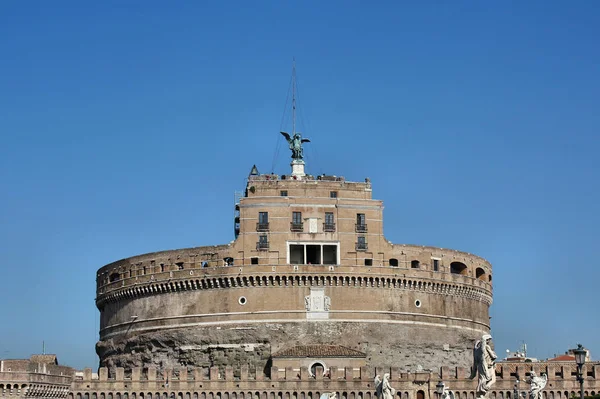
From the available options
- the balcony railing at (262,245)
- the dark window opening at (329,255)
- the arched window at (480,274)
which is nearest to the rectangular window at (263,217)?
the balcony railing at (262,245)

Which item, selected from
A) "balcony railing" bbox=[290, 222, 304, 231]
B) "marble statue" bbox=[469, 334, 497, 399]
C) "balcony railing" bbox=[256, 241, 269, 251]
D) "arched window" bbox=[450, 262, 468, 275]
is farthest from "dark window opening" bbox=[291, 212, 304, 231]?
"marble statue" bbox=[469, 334, 497, 399]

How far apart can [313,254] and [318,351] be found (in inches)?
318

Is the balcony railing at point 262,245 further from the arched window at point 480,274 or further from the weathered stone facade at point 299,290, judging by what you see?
the arched window at point 480,274

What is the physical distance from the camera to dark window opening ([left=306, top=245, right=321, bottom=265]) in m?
79.8

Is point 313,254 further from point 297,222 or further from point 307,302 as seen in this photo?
point 307,302

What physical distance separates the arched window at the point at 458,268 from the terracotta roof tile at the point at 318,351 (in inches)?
488

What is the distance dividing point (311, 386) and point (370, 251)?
1147cm

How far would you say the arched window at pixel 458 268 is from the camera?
8412 centimetres

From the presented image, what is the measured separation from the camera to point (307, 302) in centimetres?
7756

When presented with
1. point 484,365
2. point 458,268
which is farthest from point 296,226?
point 484,365

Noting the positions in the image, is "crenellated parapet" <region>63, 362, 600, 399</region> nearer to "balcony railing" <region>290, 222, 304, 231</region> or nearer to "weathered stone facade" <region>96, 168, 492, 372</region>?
"weathered stone facade" <region>96, 168, 492, 372</region>

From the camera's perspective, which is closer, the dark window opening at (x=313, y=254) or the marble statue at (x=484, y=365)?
the marble statue at (x=484, y=365)

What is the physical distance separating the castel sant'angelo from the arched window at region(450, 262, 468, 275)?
6.31ft

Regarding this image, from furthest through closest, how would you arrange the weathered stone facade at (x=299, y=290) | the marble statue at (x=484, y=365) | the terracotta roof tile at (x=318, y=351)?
1. the weathered stone facade at (x=299, y=290)
2. the terracotta roof tile at (x=318, y=351)
3. the marble statue at (x=484, y=365)
